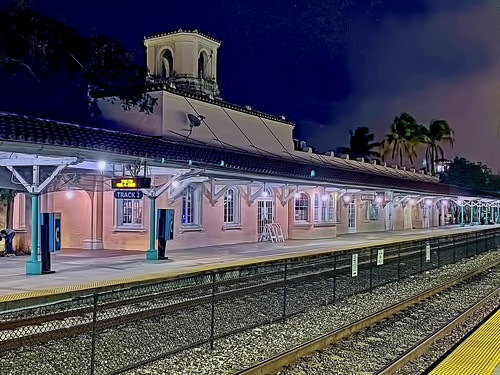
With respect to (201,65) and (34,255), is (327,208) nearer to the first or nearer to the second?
(201,65)

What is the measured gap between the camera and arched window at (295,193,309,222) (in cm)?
2959

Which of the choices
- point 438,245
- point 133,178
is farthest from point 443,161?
point 133,178

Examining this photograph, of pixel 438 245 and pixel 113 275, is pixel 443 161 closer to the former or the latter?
pixel 438 245

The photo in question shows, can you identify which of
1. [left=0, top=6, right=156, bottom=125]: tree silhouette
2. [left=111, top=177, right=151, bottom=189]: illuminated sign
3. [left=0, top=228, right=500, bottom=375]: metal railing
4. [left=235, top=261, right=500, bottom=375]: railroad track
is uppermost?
[left=0, top=6, right=156, bottom=125]: tree silhouette

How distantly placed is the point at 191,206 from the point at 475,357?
16500mm

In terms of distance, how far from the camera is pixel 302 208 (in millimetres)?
29766

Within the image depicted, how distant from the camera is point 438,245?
63.0 ft

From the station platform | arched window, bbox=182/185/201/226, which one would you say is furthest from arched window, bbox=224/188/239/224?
arched window, bbox=182/185/201/226

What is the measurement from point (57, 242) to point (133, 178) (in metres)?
2.55

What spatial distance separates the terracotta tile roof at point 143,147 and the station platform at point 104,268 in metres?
2.88

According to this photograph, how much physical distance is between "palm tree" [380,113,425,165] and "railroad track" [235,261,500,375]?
6810 centimetres

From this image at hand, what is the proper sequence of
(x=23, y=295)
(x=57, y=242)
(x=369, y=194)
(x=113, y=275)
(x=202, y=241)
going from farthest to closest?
1. (x=369, y=194)
2. (x=202, y=241)
3. (x=57, y=242)
4. (x=113, y=275)
5. (x=23, y=295)

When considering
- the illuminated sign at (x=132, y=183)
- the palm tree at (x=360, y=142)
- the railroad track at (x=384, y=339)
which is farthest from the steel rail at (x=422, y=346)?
the palm tree at (x=360, y=142)

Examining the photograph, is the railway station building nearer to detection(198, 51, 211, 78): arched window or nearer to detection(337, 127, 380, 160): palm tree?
detection(198, 51, 211, 78): arched window
